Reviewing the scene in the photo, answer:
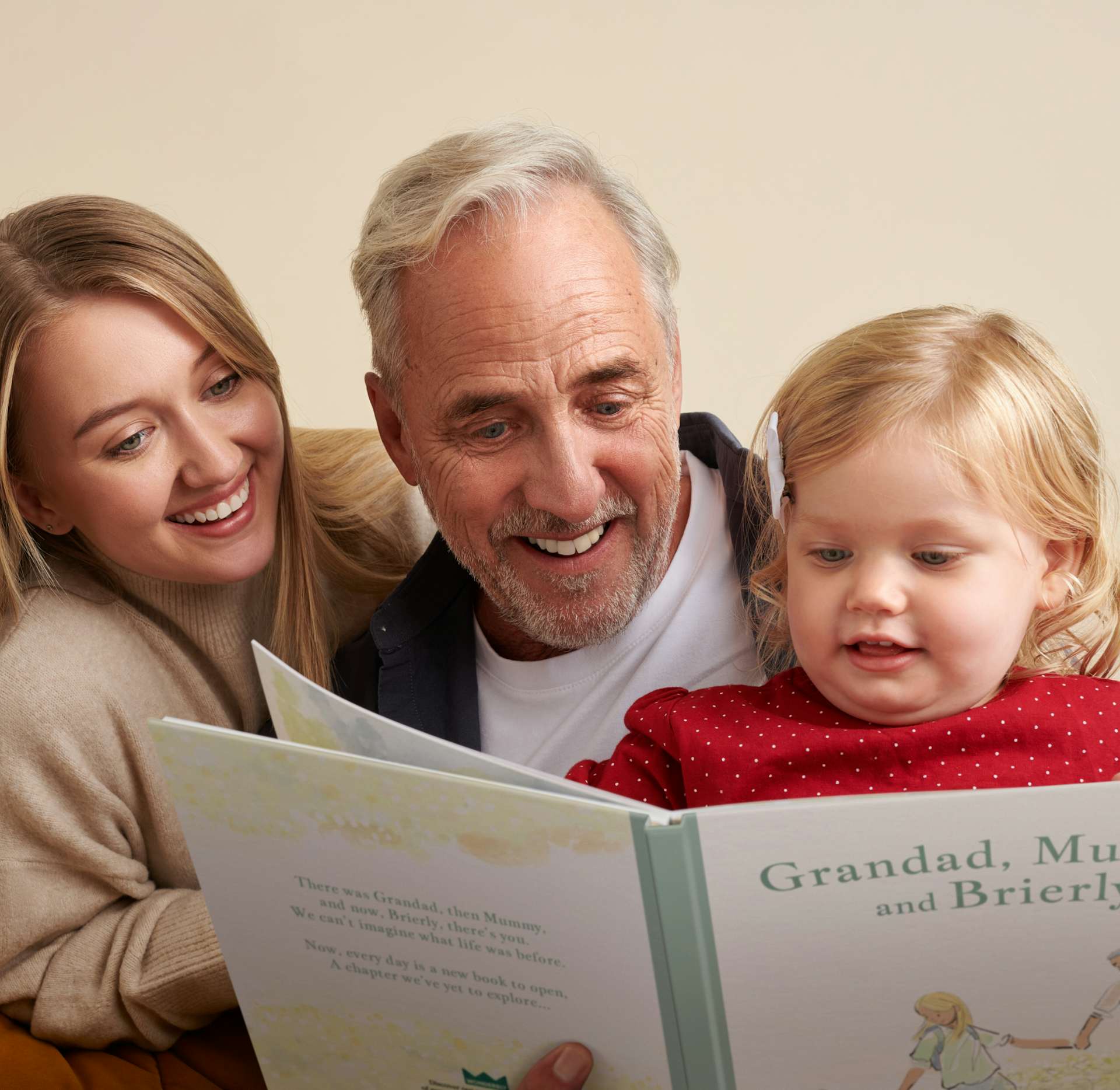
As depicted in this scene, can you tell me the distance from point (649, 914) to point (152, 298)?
3.36ft

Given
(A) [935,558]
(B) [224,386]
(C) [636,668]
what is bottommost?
(C) [636,668]

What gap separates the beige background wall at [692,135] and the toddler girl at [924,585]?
1.42 m

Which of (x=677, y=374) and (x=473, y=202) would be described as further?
(x=677, y=374)

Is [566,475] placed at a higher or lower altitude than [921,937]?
higher

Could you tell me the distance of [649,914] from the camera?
1014 millimetres

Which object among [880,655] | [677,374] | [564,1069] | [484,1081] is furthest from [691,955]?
[677,374]

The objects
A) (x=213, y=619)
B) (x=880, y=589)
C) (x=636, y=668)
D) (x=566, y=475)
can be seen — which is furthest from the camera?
(x=213, y=619)

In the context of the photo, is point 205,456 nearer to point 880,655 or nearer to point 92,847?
point 92,847

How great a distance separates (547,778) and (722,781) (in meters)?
0.38

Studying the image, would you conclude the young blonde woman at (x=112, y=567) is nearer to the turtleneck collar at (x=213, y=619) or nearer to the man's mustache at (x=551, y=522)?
the turtleneck collar at (x=213, y=619)

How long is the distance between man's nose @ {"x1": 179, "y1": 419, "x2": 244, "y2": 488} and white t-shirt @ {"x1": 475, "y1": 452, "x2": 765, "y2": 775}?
46cm

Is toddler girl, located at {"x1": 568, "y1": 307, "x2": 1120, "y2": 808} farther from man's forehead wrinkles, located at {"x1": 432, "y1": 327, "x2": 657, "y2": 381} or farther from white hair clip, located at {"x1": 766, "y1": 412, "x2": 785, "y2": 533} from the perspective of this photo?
man's forehead wrinkles, located at {"x1": 432, "y1": 327, "x2": 657, "y2": 381}

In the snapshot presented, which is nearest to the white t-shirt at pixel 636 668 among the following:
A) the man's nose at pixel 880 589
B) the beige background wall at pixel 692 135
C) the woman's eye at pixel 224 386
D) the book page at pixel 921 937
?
the man's nose at pixel 880 589

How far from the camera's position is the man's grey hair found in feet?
4.99
